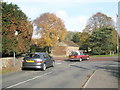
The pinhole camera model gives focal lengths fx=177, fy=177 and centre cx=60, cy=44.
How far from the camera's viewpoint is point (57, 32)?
49.5m

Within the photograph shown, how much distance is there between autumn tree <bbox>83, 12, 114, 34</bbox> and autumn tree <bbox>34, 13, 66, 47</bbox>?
29.0 ft

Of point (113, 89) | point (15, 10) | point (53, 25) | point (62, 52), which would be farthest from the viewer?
point (62, 52)

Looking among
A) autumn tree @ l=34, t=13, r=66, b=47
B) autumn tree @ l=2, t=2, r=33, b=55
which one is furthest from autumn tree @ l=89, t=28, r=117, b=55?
autumn tree @ l=2, t=2, r=33, b=55

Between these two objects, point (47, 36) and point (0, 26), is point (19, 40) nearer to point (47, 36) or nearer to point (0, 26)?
point (0, 26)

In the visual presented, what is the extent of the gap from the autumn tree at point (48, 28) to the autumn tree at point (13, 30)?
95.3 feet

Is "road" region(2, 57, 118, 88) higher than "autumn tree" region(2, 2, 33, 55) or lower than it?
lower

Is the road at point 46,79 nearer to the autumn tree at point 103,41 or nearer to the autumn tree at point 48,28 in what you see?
the autumn tree at point 103,41

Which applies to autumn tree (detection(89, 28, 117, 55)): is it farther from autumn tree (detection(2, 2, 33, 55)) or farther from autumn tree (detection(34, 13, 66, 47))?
autumn tree (detection(2, 2, 33, 55))

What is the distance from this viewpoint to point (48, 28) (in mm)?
48875

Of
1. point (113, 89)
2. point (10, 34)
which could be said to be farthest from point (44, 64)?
point (113, 89)

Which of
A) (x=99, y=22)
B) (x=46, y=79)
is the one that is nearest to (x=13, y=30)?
(x=46, y=79)

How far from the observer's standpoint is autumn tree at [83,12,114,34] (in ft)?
168

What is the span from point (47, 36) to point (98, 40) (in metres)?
13.8

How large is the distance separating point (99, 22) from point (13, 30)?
128 ft
